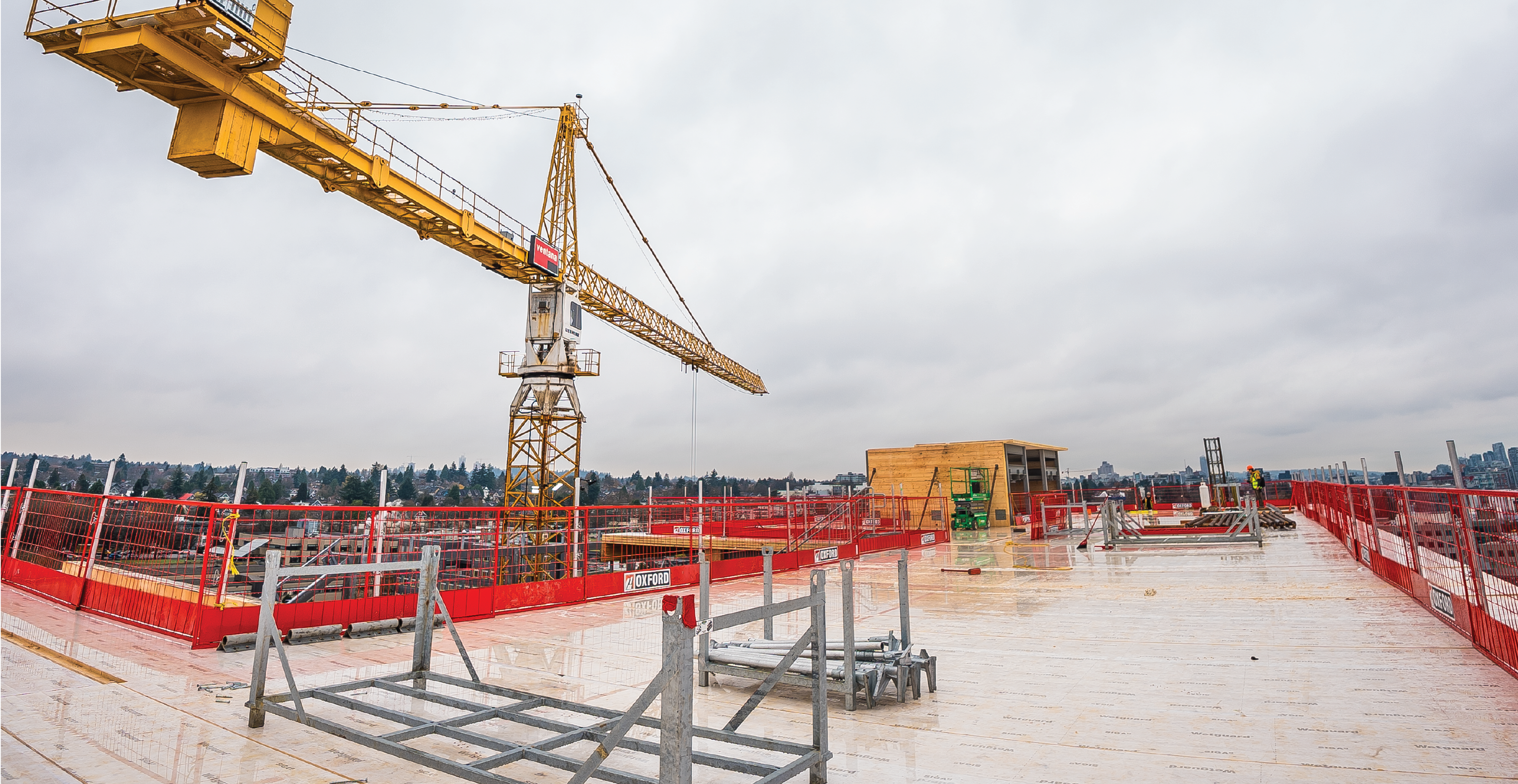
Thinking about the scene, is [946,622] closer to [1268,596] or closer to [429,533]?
[1268,596]

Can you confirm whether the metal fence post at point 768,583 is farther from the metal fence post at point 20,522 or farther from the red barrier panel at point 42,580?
the metal fence post at point 20,522

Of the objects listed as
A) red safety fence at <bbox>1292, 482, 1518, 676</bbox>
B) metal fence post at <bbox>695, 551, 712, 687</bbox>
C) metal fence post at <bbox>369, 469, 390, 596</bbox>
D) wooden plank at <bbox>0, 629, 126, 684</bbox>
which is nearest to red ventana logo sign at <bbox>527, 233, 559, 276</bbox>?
metal fence post at <bbox>369, 469, 390, 596</bbox>

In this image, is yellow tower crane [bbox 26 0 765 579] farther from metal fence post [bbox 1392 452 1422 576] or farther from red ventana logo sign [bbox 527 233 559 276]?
metal fence post [bbox 1392 452 1422 576]

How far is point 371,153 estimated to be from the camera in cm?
1991

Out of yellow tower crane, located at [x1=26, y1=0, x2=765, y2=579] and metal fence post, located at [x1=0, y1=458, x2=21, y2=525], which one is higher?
yellow tower crane, located at [x1=26, y1=0, x2=765, y2=579]

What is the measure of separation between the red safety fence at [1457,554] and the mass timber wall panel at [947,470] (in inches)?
704

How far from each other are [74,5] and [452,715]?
16.2 metres

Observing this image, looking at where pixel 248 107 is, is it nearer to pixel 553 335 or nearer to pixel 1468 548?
pixel 553 335

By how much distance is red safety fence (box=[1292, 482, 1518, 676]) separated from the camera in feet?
16.8

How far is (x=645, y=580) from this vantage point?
11.5 meters

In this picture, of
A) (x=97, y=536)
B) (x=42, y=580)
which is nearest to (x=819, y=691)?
(x=97, y=536)

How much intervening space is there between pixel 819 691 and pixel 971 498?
2493cm

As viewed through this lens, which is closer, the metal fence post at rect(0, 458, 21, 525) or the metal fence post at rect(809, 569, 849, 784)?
the metal fence post at rect(809, 569, 849, 784)

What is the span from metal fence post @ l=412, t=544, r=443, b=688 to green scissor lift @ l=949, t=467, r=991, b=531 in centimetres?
2410
